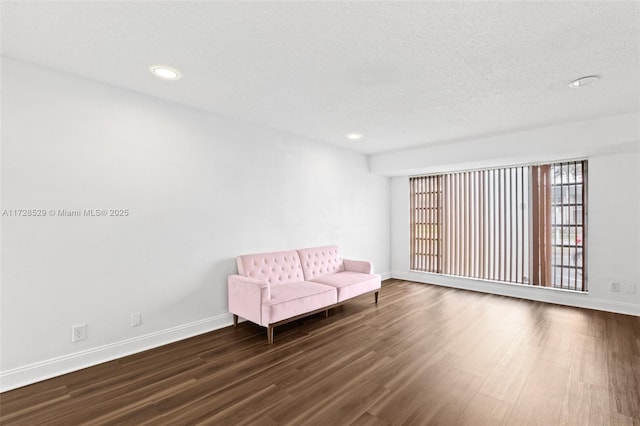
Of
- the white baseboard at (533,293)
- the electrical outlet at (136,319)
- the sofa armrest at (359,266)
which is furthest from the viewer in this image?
the sofa armrest at (359,266)

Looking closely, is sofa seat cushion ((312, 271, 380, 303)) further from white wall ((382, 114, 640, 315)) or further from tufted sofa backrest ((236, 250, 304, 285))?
white wall ((382, 114, 640, 315))

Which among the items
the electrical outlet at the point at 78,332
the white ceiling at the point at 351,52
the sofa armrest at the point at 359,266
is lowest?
the electrical outlet at the point at 78,332

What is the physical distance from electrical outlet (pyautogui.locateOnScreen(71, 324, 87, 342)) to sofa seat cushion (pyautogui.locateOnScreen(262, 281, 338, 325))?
1.63 m

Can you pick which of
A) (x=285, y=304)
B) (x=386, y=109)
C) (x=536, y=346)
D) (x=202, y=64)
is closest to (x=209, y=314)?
(x=285, y=304)

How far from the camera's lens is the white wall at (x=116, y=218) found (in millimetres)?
2408

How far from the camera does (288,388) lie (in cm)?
233

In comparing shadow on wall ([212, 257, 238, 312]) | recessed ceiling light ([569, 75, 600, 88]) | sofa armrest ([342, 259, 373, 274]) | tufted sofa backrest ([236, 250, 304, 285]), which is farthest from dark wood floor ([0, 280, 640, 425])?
recessed ceiling light ([569, 75, 600, 88])

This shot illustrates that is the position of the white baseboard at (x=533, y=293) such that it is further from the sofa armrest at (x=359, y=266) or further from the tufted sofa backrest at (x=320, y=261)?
the tufted sofa backrest at (x=320, y=261)

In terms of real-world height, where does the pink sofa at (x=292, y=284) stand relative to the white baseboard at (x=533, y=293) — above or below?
above

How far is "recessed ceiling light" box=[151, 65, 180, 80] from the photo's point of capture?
252cm

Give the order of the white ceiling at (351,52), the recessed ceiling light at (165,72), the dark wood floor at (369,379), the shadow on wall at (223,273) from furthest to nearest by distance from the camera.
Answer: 1. the shadow on wall at (223,273)
2. the recessed ceiling light at (165,72)
3. the dark wood floor at (369,379)
4. the white ceiling at (351,52)

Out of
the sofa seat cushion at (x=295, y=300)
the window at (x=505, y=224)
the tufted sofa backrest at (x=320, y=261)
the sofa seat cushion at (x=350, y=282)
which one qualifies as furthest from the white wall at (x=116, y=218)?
the window at (x=505, y=224)

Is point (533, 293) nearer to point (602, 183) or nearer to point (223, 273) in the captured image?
point (602, 183)

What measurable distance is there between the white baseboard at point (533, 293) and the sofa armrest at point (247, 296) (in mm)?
3999
